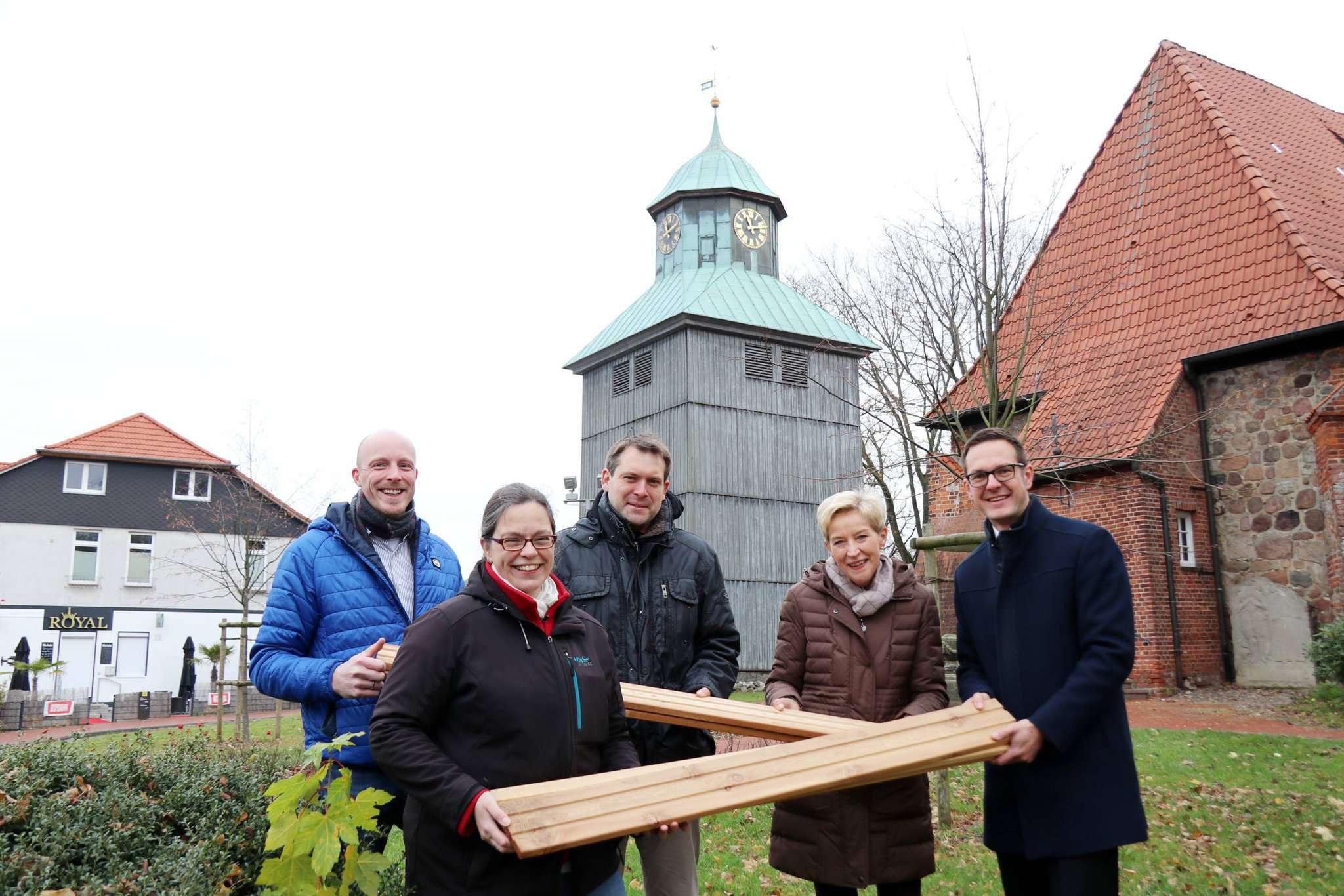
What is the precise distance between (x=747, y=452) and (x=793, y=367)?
2898mm

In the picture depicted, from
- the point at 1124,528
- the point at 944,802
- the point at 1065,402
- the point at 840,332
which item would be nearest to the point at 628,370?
the point at 840,332

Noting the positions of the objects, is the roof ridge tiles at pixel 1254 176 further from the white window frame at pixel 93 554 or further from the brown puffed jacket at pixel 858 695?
the white window frame at pixel 93 554

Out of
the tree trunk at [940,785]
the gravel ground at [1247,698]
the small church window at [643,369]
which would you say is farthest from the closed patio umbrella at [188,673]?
the tree trunk at [940,785]

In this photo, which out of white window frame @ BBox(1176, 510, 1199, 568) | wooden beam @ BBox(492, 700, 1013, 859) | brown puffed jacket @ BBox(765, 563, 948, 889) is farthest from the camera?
white window frame @ BBox(1176, 510, 1199, 568)

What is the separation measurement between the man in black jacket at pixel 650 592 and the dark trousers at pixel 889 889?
50 centimetres

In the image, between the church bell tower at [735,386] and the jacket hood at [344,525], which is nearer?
the jacket hood at [344,525]

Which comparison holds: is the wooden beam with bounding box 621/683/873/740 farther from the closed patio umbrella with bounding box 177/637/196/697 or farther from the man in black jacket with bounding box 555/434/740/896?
the closed patio umbrella with bounding box 177/637/196/697

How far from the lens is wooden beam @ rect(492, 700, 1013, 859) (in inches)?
104

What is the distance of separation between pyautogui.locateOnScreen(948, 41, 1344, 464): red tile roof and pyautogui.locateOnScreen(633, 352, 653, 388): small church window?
10227mm

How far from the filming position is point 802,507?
26625 millimetres

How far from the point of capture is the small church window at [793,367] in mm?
27297

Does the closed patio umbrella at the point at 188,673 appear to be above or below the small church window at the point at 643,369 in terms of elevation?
below

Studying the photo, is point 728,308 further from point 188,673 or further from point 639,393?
point 188,673

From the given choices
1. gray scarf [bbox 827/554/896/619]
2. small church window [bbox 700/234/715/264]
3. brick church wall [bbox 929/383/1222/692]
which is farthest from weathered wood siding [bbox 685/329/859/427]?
gray scarf [bbox 827/554/896/619]
